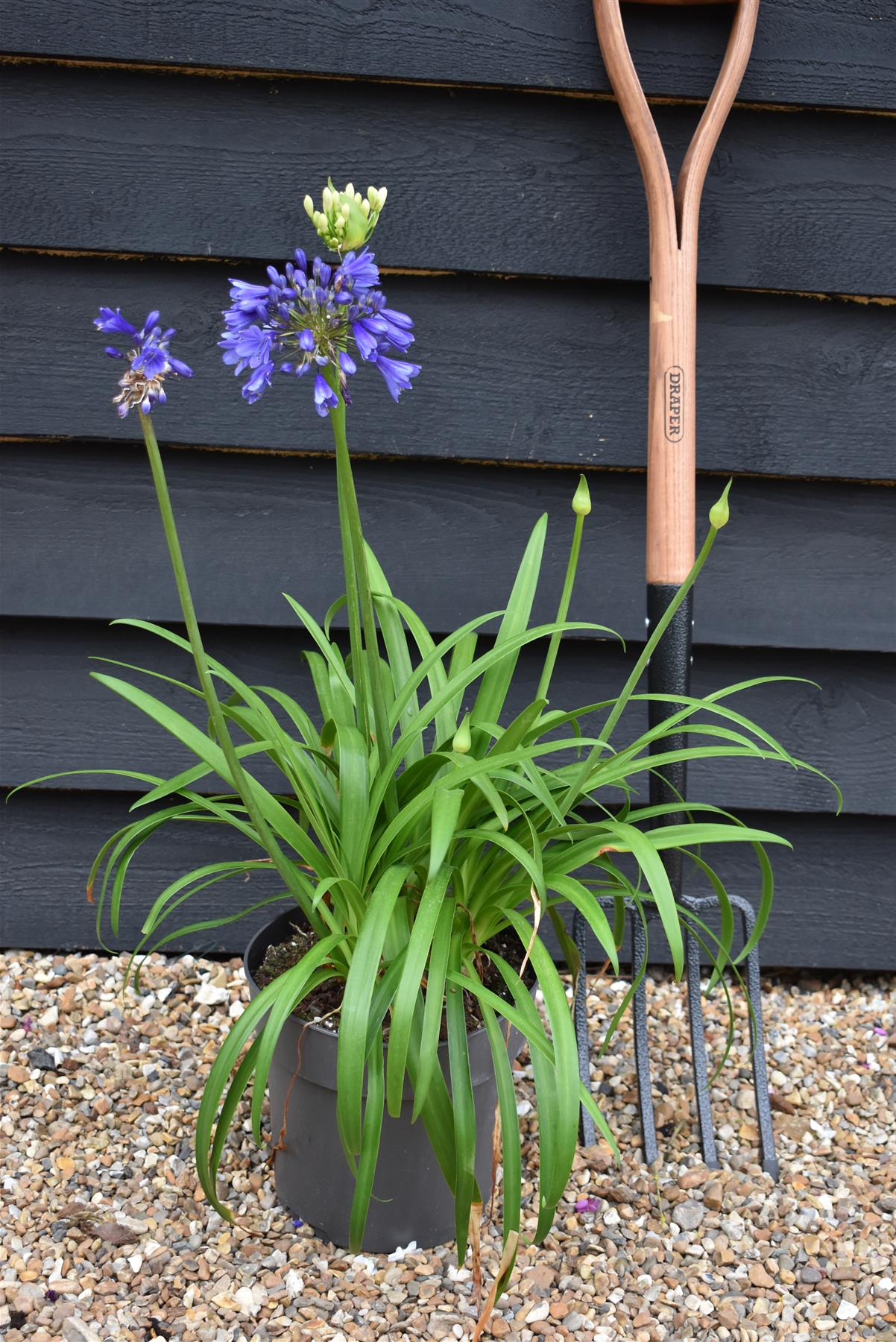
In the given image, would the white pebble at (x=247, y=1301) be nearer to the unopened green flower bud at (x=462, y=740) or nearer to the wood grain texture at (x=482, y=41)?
the unopened green flower bud at (x=462, y=740)

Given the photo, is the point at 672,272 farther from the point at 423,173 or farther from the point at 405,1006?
the point at 405,1006

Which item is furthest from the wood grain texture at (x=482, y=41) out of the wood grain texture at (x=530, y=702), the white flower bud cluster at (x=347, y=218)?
the wood grain texture at (x=530, y=702)

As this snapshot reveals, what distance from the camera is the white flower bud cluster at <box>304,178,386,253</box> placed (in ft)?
3.05

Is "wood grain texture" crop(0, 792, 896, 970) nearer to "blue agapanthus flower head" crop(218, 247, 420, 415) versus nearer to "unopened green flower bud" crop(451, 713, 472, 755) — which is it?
"unopened green flower bud" crop(451, 713, 472, 755)

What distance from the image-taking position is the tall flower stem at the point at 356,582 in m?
1.01

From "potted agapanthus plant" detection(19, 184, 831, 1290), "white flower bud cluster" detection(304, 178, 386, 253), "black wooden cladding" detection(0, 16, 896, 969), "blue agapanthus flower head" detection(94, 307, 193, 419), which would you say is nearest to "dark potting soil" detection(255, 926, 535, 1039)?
"potted agapanthus plant" detection(19, 184, 831, 1290)

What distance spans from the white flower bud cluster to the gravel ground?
1.15m

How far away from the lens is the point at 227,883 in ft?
6.20

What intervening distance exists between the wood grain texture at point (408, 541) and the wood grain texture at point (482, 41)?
58cm

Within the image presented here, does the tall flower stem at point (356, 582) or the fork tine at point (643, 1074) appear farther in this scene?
the fork tine at point (643, 1074)

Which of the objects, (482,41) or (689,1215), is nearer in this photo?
(689,1215)

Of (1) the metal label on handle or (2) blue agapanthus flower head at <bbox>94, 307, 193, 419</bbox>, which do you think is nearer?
(2) blue agapanthus flower head at <bbox>94, 307, 193, 419</bbox>

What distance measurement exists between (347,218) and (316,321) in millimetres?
94

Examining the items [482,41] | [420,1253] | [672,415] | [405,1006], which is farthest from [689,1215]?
[482,41]
